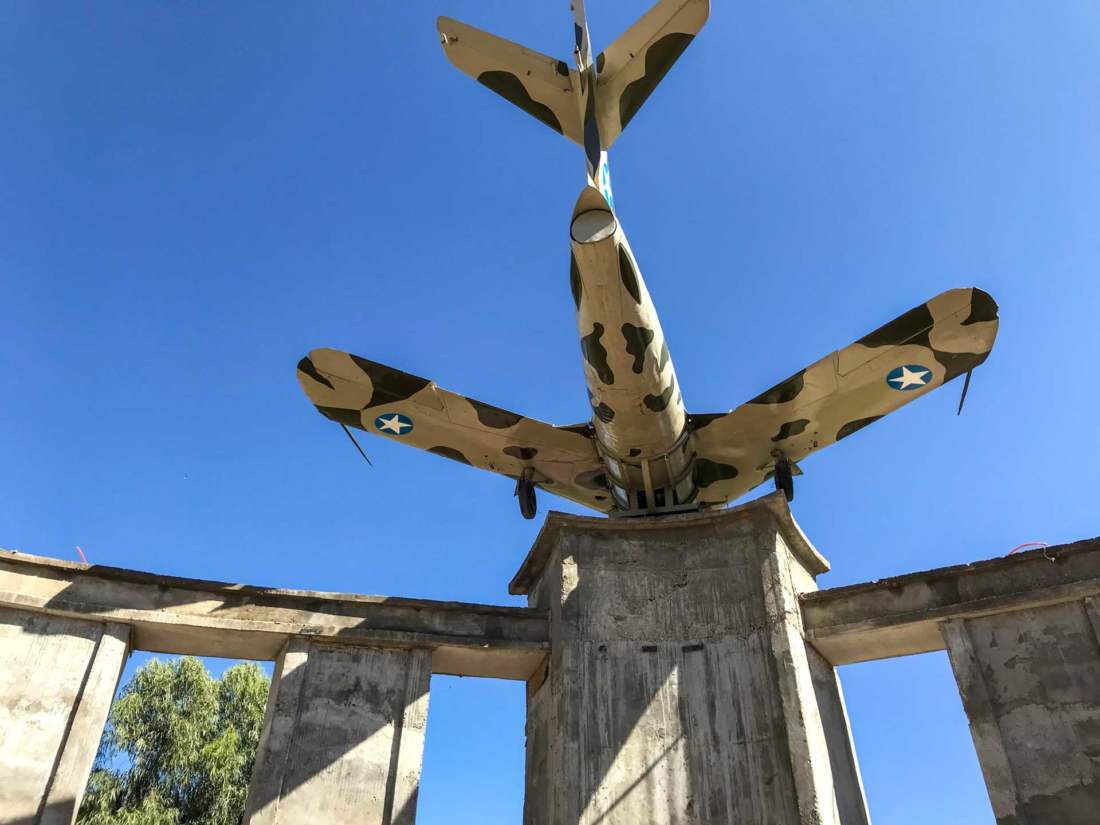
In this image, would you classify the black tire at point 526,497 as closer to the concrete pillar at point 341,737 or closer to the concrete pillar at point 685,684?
the concrete pillar at point 685,684

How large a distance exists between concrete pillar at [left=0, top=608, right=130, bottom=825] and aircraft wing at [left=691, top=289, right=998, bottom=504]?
9.78 metres

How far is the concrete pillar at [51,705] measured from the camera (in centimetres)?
1005

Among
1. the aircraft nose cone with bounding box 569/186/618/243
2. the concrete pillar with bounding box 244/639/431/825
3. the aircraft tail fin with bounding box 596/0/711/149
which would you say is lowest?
the concrete pillar with bounding box 244/639/431/825

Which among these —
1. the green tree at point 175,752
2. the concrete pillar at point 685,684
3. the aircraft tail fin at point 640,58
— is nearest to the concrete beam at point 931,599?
the concrete pillar at point 685,684

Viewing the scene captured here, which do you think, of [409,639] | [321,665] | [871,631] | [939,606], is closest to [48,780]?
[321,665]

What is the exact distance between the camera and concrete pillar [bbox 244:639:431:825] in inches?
414

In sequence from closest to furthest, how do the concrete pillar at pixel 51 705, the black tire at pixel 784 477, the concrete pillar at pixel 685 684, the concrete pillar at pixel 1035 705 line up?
the concrete pillar at pixel 1035 705, the concrete pillar at pixel 51 705, the concrete pillar at pixel 685 684, the black tire at pixel 784 477

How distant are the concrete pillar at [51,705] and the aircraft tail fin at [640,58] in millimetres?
11150

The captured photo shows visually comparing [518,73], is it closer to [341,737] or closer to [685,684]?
[685,684]

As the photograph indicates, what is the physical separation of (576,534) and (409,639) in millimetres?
2935

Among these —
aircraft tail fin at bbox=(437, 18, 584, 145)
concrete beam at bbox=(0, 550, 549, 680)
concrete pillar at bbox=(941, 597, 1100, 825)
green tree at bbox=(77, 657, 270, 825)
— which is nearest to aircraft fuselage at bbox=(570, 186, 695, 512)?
concrete beam at bbox=(0, 550, 549, 680)

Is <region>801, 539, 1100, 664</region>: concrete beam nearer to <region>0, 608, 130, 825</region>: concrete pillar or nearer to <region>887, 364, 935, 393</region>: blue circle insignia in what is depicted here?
<region>887, 364, 935, 393</region>: blue circle insignia

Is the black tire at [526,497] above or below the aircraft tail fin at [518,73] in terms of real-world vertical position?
below

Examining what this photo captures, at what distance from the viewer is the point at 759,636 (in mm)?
11547
